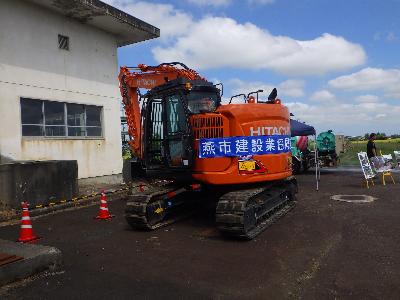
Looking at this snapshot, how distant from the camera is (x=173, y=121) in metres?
8.19

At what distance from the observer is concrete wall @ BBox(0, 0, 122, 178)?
11.7 meters

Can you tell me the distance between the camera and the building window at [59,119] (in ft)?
40.5

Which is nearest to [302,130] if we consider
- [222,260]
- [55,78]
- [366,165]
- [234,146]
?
[366,165]

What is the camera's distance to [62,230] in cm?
851

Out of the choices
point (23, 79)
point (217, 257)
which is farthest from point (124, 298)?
point (23, 79)

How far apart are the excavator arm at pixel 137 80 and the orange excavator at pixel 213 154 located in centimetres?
196

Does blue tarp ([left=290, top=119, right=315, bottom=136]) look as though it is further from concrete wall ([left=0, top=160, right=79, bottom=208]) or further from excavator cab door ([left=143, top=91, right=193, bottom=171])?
excavator cab door ([left=143, top=91, right=193, bottom=171])

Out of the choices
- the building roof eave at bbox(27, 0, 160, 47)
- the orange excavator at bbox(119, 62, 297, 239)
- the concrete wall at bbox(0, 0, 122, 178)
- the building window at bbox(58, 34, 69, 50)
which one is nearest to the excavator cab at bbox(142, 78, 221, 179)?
the orange excavator at bbox(119, 62, 297, 239)

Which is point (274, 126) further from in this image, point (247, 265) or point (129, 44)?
point (129, 44)

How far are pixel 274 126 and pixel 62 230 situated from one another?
529 centimetres

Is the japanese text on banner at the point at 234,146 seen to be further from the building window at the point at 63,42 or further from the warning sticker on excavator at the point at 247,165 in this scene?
the building window at the point at 63,42

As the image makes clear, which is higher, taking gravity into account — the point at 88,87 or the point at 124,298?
the point at 88,87

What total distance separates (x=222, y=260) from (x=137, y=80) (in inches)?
253

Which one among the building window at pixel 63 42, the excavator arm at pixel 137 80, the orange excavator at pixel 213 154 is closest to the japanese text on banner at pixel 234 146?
the orange excavator at pixel 213 154
